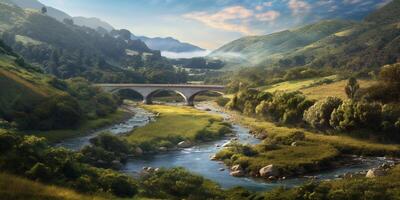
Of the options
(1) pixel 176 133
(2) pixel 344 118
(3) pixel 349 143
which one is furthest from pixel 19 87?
(3) pixel 349 143

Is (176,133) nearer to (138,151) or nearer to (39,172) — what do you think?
(138,151)

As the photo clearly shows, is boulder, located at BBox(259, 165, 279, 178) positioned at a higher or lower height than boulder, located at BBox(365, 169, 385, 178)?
lower

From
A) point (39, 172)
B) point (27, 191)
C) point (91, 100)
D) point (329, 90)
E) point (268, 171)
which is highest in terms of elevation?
point (329, 90)

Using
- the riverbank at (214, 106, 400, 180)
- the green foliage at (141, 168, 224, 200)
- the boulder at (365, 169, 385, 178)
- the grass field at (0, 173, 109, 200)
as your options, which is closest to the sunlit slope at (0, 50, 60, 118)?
the riverbank at (214, 106, 400, 180)

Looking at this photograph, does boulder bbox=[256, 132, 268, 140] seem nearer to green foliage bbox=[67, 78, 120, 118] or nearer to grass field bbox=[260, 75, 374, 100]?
grass field bbox=[260, 75, 374, 100]

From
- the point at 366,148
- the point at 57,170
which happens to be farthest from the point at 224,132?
the point at 57,170
